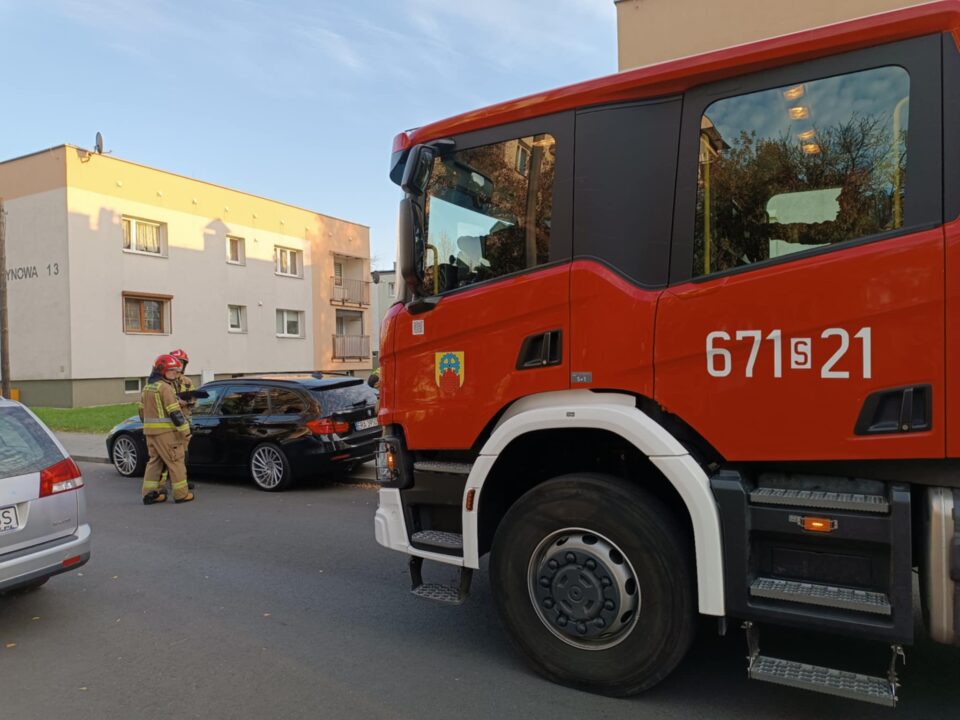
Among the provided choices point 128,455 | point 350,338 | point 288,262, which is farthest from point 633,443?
point 350,338

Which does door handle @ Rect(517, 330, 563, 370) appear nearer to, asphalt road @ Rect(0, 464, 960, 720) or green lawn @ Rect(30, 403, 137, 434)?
asphalt road @ Rect(0, 464, 960, 720)

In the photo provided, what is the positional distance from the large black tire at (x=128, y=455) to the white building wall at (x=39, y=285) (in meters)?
12.6

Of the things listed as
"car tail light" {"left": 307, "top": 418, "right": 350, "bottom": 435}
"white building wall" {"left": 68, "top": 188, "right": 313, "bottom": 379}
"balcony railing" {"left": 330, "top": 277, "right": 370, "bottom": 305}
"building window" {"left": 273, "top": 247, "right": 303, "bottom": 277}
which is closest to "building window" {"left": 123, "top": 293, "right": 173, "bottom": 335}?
"white building wall" {"left": 68, "top": 188, "right": 313, "bottom": 379}

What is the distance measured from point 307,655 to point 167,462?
5050mm

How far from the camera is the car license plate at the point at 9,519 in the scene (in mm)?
3930

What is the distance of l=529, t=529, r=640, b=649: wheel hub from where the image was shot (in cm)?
308

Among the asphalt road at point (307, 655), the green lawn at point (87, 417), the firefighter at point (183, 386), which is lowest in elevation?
the asphalt road at point (307, 655)

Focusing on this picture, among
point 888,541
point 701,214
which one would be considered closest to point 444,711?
point 888,541

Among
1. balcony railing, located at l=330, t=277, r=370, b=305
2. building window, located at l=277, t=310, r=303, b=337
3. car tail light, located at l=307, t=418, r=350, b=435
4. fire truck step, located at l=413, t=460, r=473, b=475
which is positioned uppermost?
balcony railing, located at l=330, t=277, r=370, b=305

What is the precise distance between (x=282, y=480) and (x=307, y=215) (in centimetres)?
2306

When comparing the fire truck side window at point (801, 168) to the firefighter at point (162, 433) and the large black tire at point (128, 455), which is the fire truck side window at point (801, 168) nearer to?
Answer: the firefighter at point (162, 433)

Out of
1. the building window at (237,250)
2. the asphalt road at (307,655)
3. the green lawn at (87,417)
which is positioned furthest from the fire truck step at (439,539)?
the building window at (237,250)

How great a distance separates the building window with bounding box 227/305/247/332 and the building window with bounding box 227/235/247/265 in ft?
5.86

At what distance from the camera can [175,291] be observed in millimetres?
23547
